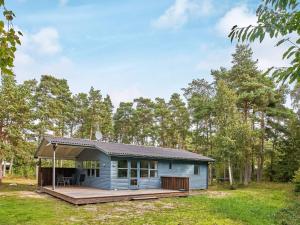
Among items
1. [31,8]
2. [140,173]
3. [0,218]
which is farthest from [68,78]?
[31,8]

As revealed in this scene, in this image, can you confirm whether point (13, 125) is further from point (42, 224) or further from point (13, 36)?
point (13, 36)

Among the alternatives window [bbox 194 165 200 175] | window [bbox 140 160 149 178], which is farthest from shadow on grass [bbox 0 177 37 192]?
window [bbox 194 165 200 175]

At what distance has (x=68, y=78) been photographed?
4081 centimetres

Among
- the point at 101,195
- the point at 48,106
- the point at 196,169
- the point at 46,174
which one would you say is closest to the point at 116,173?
the point at 101,195

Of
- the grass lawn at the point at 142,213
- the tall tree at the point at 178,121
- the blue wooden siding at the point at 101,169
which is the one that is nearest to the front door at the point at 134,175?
the blue wooden siding at the point at 101,169

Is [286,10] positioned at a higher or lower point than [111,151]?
higher

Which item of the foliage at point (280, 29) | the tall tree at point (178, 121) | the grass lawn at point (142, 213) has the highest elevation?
the tall tree at point (178, 121)

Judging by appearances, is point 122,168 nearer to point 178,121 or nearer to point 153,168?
point 153,168

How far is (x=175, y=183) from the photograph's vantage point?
18.0 meters

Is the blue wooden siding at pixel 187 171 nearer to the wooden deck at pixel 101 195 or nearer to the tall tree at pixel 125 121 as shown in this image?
the wooden deck at pixel 101 195

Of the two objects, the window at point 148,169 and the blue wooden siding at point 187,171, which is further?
the blue wooden siding at point 187,171

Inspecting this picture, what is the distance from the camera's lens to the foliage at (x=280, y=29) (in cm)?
194

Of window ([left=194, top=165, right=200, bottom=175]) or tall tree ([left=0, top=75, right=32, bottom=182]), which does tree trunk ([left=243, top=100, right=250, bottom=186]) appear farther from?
tall tree ([left=0, top=75, right=32, bottom=182])

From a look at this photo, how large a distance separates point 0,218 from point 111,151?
7867 mm
